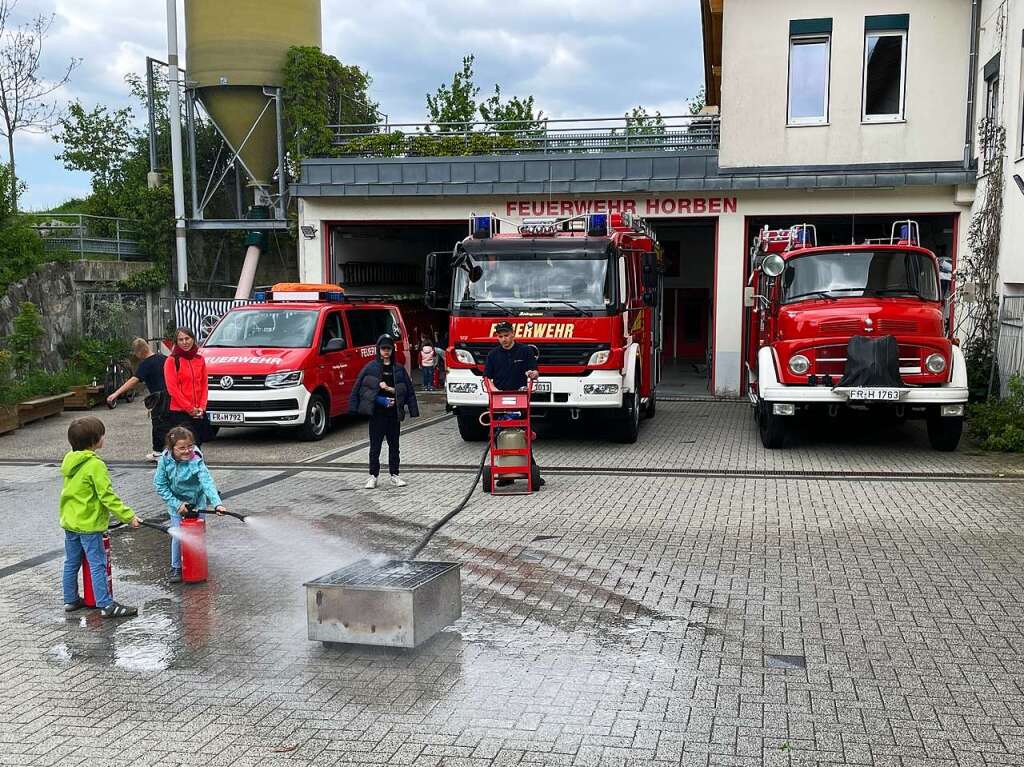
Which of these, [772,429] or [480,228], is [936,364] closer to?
[772,429]

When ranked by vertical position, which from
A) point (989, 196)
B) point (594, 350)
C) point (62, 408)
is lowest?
point (62, 408)

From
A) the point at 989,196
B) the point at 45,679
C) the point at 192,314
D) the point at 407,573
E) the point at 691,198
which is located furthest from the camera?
the point at 192,314

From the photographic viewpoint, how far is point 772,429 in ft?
44.6

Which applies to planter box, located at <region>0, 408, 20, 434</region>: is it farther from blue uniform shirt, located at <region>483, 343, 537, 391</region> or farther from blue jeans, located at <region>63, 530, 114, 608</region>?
blue jeans, located at <region>63, 530, 114, 608</region>

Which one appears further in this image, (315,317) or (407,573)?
(315,317)

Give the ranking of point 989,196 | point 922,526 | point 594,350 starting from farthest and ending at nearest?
point 989,196 → point 594,350 → point 922,526

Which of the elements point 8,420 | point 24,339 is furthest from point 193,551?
point 24,339

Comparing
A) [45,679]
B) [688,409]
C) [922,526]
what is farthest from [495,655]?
[688,409]

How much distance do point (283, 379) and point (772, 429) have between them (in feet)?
22.7

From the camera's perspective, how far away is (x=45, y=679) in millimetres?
5672

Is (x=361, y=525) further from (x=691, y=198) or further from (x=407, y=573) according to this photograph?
(x=691, y=198)

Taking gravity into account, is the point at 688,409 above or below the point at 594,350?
below

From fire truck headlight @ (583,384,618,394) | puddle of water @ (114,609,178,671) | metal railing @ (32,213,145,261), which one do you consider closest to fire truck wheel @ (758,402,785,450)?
fire truck headlight @ (583,384,618,394)

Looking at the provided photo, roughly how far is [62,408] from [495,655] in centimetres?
1571
